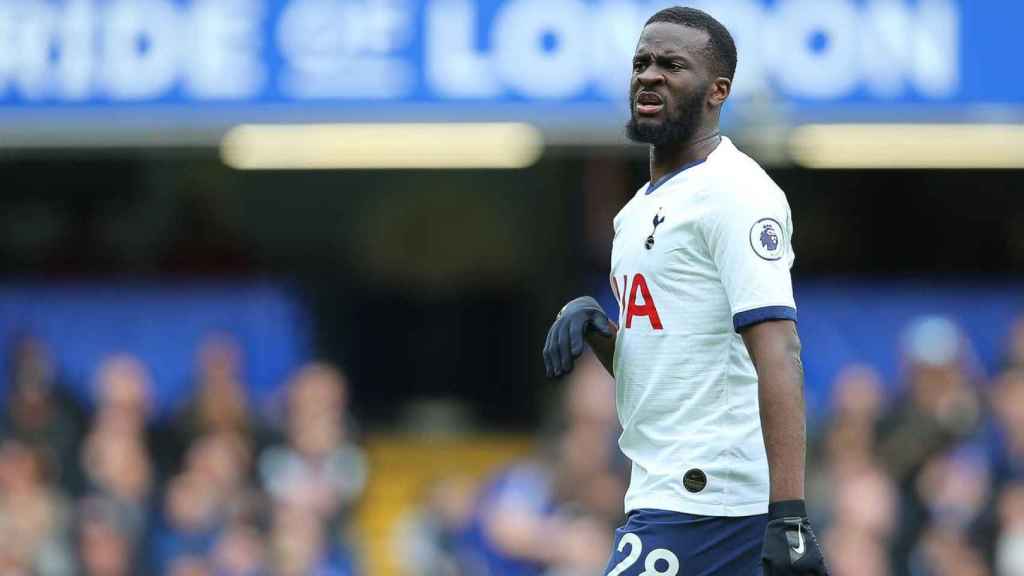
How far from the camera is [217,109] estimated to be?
1028 centimetres

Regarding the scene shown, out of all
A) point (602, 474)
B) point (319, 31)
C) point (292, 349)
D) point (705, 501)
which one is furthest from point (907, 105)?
point (705, 501)

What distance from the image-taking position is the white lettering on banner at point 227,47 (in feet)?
33.3

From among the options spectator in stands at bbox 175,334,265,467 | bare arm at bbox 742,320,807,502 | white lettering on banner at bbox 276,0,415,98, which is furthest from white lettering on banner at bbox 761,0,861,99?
bare arm at bbox 742,320,807,502

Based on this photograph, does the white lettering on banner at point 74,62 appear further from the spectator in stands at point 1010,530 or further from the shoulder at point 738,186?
the shoulder at point 738,186

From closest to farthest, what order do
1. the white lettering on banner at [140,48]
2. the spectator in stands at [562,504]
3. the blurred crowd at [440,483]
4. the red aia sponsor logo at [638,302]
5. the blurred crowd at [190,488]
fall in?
the red aia sponsor logo at [638,302] → the spectator in stands at [562,504] → the blurred crowd at [440,483] → the white lettering on banner at [140,48] → the blurred crowd at [190,488]

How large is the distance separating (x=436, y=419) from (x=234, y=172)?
2240mm

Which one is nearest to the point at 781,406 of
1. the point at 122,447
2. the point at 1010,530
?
the point at 1010,530

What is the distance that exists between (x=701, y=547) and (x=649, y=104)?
37.7 inches

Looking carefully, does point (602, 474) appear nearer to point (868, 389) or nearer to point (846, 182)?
point (868, 389)

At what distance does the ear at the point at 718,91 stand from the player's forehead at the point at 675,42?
83 mm

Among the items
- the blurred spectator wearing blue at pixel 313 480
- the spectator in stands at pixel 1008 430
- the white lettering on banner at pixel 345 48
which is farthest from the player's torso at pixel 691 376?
the blurred spectator wearing blue at pixel 313 480

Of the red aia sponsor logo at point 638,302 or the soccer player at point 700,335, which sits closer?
the soccer player at point 700,335

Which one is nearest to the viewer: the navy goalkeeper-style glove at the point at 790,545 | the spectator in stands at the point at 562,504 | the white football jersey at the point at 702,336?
the navy goalkeeper-style glove at the point at 790,545

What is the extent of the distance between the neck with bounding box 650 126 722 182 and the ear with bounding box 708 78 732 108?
0.06m
